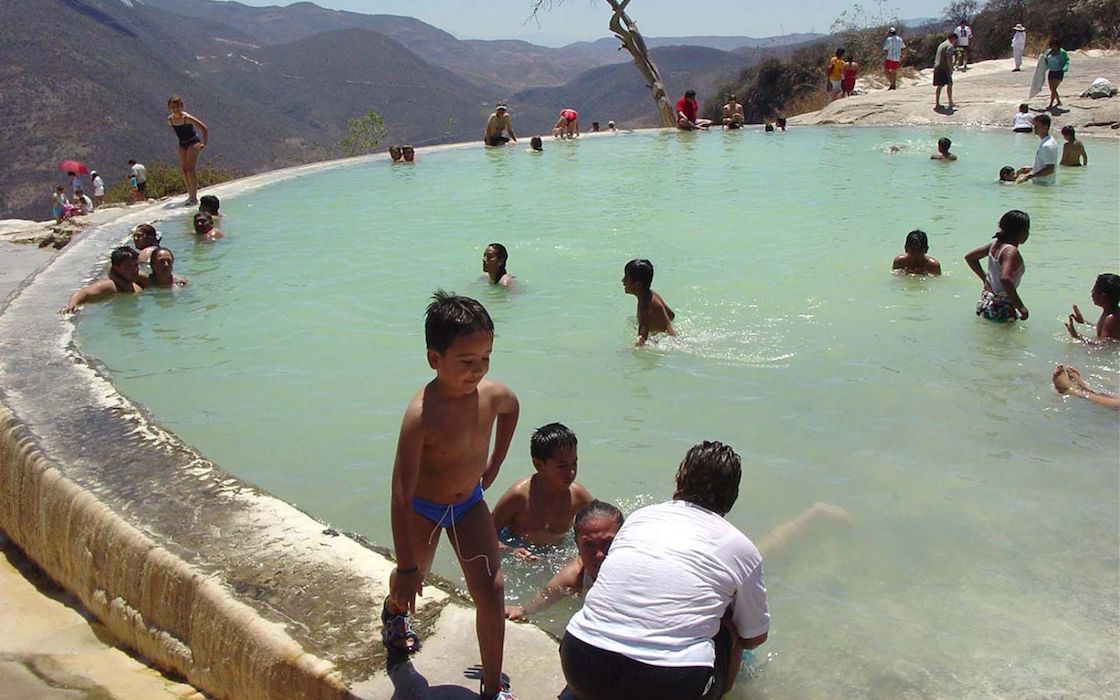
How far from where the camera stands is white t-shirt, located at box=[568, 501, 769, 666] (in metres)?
2.21

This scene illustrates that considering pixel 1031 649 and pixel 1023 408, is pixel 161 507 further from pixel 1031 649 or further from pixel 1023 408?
pixel 1023 408

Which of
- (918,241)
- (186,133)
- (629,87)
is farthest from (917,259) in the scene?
(629,87)

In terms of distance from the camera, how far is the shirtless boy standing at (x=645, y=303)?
6.42 meters

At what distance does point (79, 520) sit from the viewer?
3375 millimetres

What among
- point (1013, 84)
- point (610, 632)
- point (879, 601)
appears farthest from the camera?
point (1013, 84)

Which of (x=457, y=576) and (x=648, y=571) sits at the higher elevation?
(x=648, y=571)

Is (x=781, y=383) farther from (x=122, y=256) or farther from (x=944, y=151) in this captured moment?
(x=944, y=151)

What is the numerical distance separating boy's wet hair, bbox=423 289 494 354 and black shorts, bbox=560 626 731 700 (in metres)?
0.81

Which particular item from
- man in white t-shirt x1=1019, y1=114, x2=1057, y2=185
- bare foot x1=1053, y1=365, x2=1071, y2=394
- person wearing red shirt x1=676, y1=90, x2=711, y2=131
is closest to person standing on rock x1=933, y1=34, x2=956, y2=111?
person wearing red shirt x1=676, y1=90, x2=711, y2=131

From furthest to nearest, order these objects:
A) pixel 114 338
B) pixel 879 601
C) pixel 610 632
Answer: pixel 114 338
pixel 879 601
pixel 610 632

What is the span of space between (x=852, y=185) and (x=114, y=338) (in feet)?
33.2

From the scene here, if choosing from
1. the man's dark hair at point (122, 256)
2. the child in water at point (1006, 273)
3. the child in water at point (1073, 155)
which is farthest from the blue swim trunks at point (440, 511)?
the child in water at point (1073, 155)

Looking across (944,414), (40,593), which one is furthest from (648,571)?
(944,414)

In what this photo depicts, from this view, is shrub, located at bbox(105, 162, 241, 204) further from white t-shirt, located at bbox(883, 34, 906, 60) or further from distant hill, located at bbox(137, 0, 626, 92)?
distant hill, located at bbox(137, 0, 626, 92)
